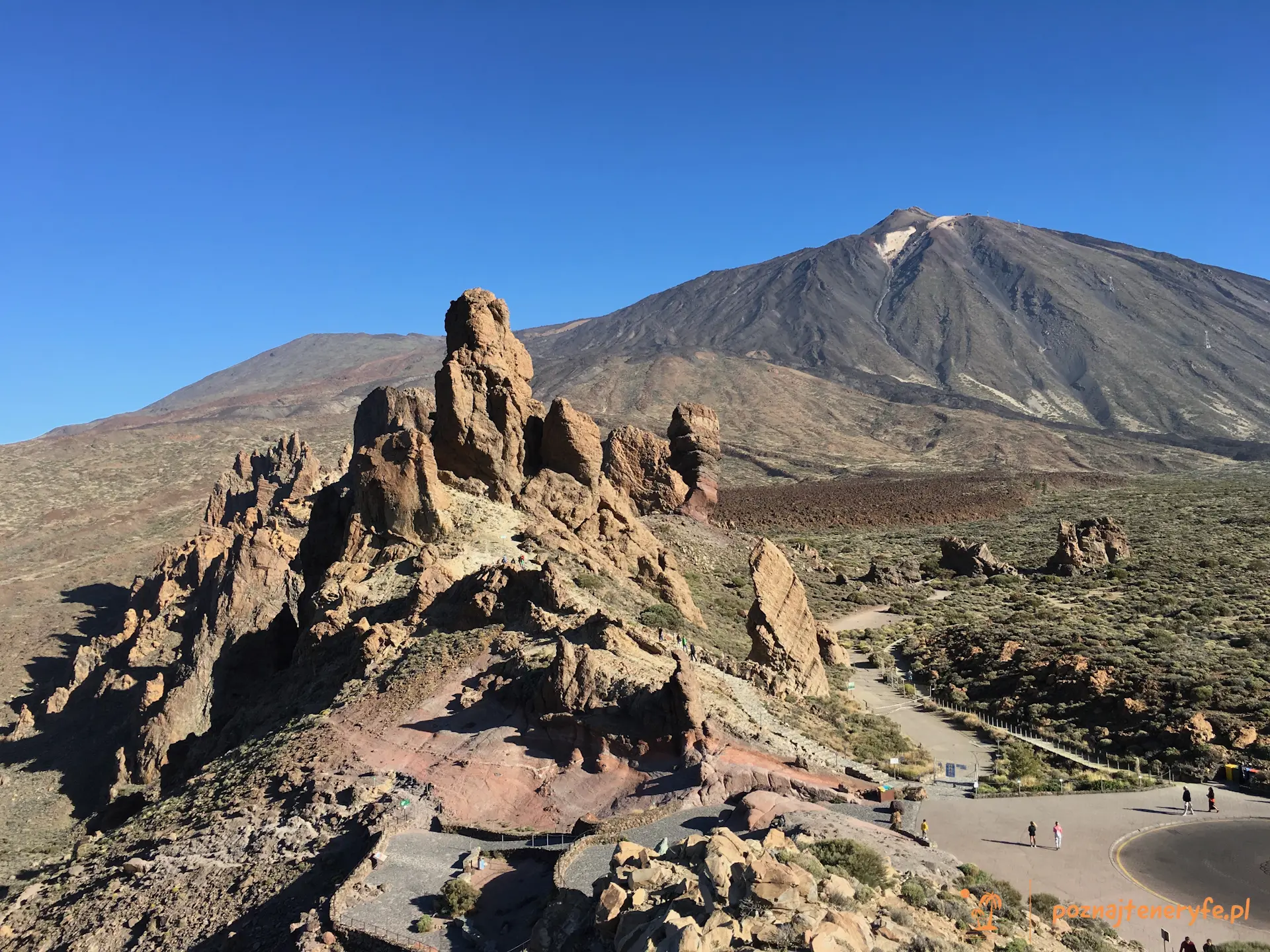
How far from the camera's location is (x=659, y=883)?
8750 mm

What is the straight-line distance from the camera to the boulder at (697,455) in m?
45.7

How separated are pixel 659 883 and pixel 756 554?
46.7ft

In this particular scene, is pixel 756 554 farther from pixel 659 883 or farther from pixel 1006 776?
pixel 659 883

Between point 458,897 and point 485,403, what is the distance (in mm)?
18919

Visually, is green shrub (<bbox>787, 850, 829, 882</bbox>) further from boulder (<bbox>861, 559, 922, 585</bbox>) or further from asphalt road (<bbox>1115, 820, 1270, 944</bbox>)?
boulder (<bbox>861, 559, 922, 585</bbox>)

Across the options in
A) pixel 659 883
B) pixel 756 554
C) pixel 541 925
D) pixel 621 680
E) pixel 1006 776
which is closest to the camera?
pixel 659 883

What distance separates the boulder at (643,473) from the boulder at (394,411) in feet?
32.3

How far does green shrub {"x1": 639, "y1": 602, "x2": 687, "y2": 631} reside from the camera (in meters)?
24.0

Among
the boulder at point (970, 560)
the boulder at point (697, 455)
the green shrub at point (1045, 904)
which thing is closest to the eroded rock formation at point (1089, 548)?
the boulder at point (970, 560)

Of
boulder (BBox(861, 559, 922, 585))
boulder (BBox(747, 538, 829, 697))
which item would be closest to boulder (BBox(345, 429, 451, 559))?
boulder (BBox(747, 538, 829, 697))

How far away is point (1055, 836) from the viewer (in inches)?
538

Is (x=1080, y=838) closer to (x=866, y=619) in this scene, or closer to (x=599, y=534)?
(x=599, y=534)

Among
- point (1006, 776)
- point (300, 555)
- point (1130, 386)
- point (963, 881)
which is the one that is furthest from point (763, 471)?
point (1130, 386)

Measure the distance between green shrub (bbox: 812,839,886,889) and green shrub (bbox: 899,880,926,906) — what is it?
0.22 metres
